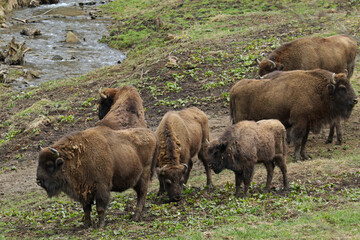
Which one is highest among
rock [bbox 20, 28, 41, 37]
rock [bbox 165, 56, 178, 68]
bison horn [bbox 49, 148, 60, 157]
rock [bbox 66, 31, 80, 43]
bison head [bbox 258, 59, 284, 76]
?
bison horn [bbox 49, 148, 60, 157]

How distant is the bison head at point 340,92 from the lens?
13.0 m

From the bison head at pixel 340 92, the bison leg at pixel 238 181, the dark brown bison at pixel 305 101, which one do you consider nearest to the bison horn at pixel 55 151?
the bison leg at pixel 238 181

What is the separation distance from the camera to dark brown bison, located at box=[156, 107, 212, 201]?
10781mm

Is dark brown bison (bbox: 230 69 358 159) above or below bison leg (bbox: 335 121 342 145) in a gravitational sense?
above

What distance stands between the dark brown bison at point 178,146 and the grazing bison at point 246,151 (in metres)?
0.79

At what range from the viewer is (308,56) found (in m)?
15.7

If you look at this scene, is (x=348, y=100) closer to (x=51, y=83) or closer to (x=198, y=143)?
(x=198, y=143)

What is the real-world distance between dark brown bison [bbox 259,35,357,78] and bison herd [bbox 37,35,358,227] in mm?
30

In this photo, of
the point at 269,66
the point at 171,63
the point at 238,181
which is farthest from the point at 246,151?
the point at 171,63

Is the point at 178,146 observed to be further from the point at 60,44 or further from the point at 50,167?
the point at 60,44

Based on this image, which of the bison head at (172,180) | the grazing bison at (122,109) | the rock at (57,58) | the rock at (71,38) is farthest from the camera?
the rock at (71,38)

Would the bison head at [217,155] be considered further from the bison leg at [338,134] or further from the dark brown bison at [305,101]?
the bison leg at [338,134]

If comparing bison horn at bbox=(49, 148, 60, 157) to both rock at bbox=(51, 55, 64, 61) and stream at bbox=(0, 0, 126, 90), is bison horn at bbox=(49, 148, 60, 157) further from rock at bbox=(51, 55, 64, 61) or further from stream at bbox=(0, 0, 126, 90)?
rock at bbox=(51, 55, 64, 61)

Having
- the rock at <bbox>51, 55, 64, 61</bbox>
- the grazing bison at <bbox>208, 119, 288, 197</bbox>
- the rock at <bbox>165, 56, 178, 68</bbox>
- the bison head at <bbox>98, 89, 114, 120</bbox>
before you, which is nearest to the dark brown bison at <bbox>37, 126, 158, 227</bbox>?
the grazing bison at <bbox>208, 119, 288, 197</bbox>
